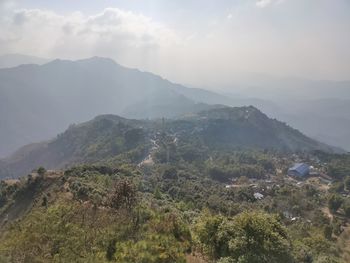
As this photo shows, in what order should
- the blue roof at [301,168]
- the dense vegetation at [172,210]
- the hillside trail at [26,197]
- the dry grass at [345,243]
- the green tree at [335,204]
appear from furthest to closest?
1. the blue roof at [301,168]
2. the green tree at [335,204]
3. the hillside trail at [26,197]
4. the dry grass at [345,243]
5. the dense vegetation at [172,210]

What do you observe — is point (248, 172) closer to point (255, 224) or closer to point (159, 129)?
point (159, 129)

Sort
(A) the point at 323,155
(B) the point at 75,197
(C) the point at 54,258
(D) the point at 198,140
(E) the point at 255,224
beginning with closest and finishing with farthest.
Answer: (C) the point at 54,258, (E) the point at 255,224, (B) the point at 75,197, (A) the point at 323,155, (D) the point at 198,140

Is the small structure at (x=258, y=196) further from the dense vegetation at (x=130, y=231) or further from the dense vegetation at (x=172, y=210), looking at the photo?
the dense vegetation at (x=130, y=231)

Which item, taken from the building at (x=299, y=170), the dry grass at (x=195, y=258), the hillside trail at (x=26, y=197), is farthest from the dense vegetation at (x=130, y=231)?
the building at (x=299, y=170)

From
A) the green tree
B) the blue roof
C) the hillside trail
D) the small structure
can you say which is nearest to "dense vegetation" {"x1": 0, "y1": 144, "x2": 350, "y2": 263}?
the hillside trail

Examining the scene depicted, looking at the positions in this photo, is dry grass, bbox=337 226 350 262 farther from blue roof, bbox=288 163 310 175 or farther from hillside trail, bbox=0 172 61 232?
blue roof, bbox=288 163 310 175

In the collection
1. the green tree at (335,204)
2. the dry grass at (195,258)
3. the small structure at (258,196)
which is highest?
the dry grass at (195,258)

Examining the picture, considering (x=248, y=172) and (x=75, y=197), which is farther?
(x=248, y=172)

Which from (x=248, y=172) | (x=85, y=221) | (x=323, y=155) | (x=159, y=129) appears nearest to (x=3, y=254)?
(x=85, y=221)
